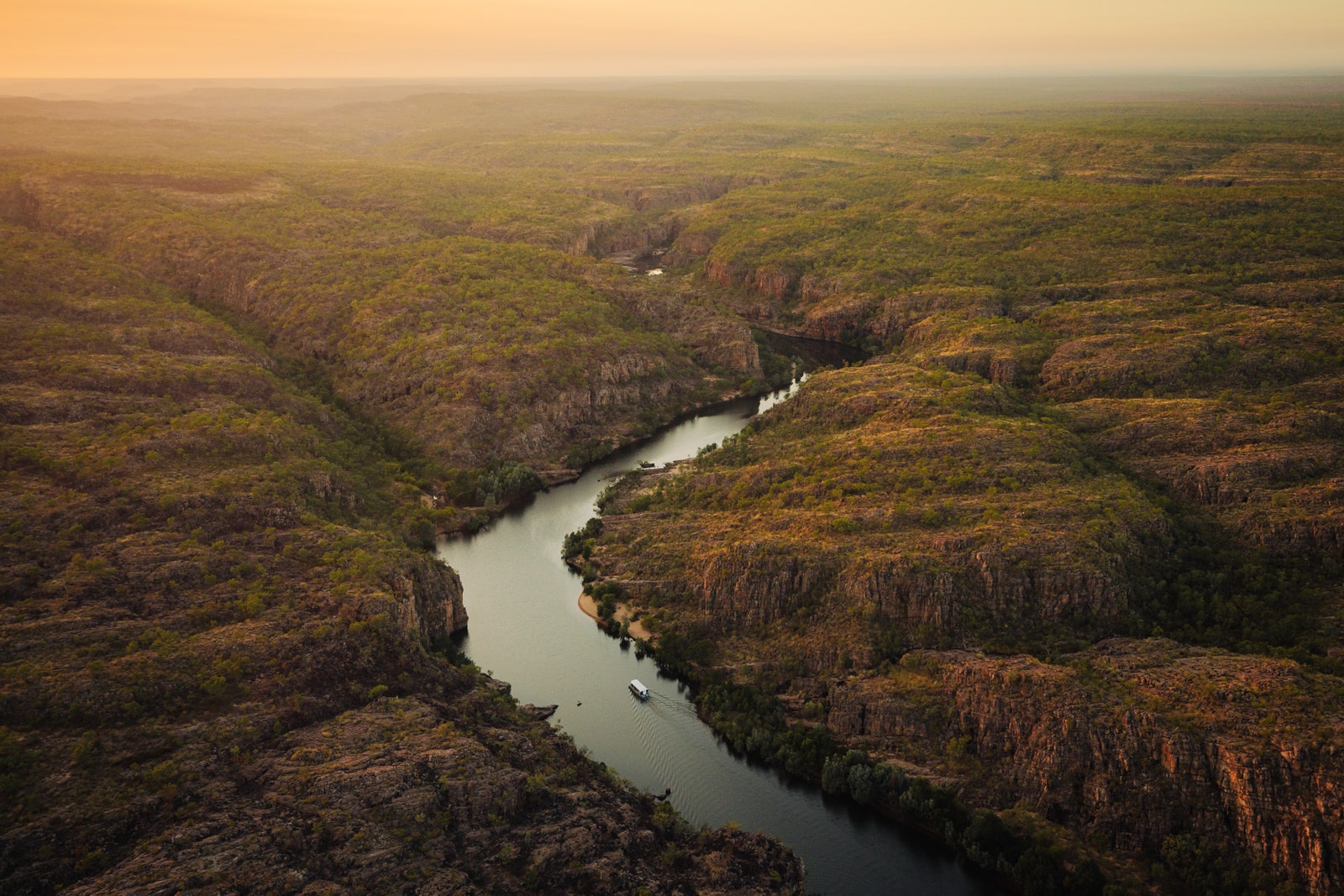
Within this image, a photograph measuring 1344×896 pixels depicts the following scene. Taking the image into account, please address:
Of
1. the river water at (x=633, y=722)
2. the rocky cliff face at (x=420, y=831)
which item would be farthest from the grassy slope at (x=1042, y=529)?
the rocky cliff face at (x=420, y=831)

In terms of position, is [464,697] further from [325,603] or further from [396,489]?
[396,489]

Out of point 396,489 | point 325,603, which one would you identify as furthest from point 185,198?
point 325,603

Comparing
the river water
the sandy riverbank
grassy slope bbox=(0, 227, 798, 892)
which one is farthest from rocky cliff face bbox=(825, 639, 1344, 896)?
the sandy riverbank

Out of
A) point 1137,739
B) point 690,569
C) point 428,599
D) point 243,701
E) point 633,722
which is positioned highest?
point 243,701

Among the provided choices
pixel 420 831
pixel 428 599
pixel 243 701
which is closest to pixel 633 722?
pixel 428 599

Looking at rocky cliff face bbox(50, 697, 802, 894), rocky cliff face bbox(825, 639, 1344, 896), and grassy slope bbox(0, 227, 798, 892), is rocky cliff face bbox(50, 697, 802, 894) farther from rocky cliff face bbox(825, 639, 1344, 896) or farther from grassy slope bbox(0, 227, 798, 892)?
rocky cliff face bbox(825, 639, 1344, 896)

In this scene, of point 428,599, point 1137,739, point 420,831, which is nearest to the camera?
point 420,831

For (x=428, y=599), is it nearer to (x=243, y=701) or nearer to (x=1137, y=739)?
(x=243, y=701)
